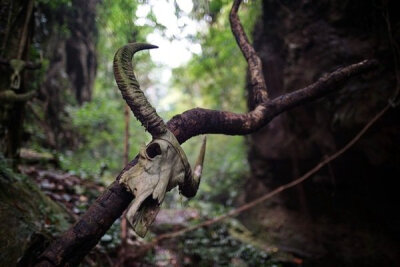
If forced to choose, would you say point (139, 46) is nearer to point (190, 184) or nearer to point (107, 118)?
point (190, 184)

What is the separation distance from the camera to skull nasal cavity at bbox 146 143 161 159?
170 cm

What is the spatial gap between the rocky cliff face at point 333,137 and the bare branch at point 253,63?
229 cm

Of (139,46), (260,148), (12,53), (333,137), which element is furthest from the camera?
(260,148)

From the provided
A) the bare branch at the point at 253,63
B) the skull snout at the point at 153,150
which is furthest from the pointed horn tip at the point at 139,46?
the bare branch at the point at 253,63

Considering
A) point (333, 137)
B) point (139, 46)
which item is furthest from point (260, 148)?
point (139, 46)

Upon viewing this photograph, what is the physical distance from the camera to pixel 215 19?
685 centimetres

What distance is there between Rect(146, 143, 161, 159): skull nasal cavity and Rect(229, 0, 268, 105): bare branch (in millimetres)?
1149

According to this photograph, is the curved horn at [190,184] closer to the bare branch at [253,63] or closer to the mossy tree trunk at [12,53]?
the bare branch at [253,63]

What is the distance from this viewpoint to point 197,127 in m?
2.03

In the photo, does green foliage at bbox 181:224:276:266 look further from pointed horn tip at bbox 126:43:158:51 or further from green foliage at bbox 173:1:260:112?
green foliage at bbox 173:1:260:112

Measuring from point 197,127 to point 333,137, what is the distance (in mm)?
3942

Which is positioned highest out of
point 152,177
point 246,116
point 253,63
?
point 253,63

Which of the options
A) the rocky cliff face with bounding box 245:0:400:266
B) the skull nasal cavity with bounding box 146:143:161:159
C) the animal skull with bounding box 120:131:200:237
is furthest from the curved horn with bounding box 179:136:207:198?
the rocky cliff face with bounding box 245:0:400:266

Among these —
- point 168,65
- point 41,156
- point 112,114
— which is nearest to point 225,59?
point 168,65
